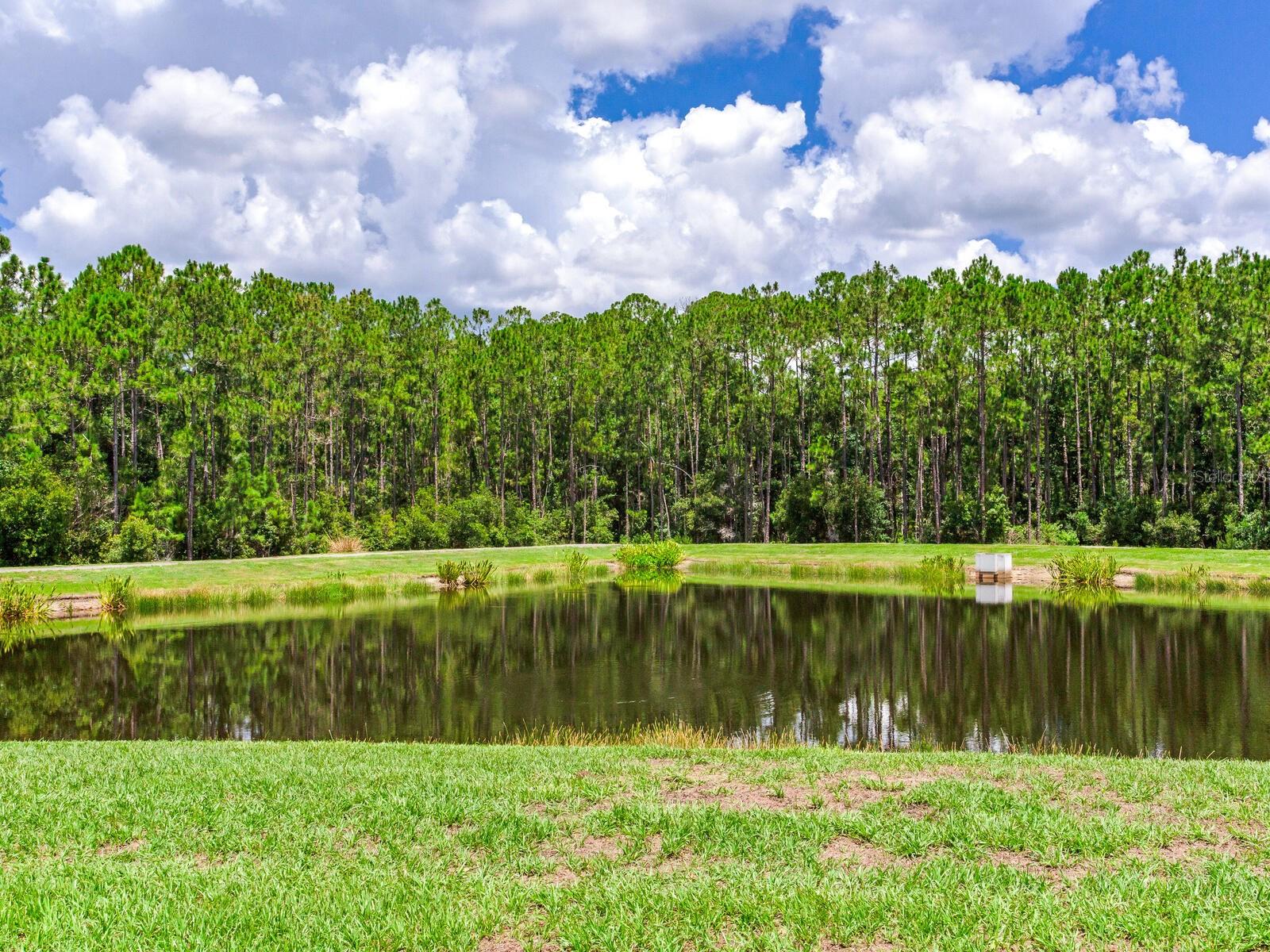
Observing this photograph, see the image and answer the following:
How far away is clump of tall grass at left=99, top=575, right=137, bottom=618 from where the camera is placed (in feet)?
86.2

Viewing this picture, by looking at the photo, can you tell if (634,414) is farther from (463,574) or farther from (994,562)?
(994,562)

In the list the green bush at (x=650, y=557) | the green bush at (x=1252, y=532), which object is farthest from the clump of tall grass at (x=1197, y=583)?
the green bush at (x=650, y=557)

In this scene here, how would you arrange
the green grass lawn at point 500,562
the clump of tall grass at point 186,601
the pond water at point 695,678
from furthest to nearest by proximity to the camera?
the green grass lawn at point 500,562 → the clump of tall grass at point 186,601 → the pond water at point 695,678

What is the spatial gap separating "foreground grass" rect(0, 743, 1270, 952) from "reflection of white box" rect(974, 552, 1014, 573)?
90.0 ft

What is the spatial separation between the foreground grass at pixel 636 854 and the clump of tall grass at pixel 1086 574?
25.1m

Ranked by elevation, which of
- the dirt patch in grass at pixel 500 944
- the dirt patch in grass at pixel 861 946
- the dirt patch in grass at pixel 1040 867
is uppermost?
the dirt patch in grass at pixel 861 946

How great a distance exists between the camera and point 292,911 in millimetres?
5008

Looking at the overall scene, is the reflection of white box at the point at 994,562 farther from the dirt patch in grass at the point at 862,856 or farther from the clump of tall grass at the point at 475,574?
the dirt patch in grass at the point at 862,856

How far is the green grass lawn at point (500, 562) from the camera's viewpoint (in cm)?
2912

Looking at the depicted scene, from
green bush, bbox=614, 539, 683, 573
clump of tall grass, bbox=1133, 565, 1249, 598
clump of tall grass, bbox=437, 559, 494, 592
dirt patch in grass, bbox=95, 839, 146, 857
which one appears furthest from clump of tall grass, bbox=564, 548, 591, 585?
dirt patch in grass, bbox=95, 839, 146, 857

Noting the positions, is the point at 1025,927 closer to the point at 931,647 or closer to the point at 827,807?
the point at 827,807

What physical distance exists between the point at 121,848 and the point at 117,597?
23.9 meters

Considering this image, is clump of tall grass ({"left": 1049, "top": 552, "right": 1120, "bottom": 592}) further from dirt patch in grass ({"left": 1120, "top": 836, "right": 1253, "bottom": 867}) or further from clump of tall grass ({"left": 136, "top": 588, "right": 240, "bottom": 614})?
clump of tall grass ({"left": 136, "top": 588, "right": 240, "bottom": 614})

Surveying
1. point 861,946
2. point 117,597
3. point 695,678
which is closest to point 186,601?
point 117,597
